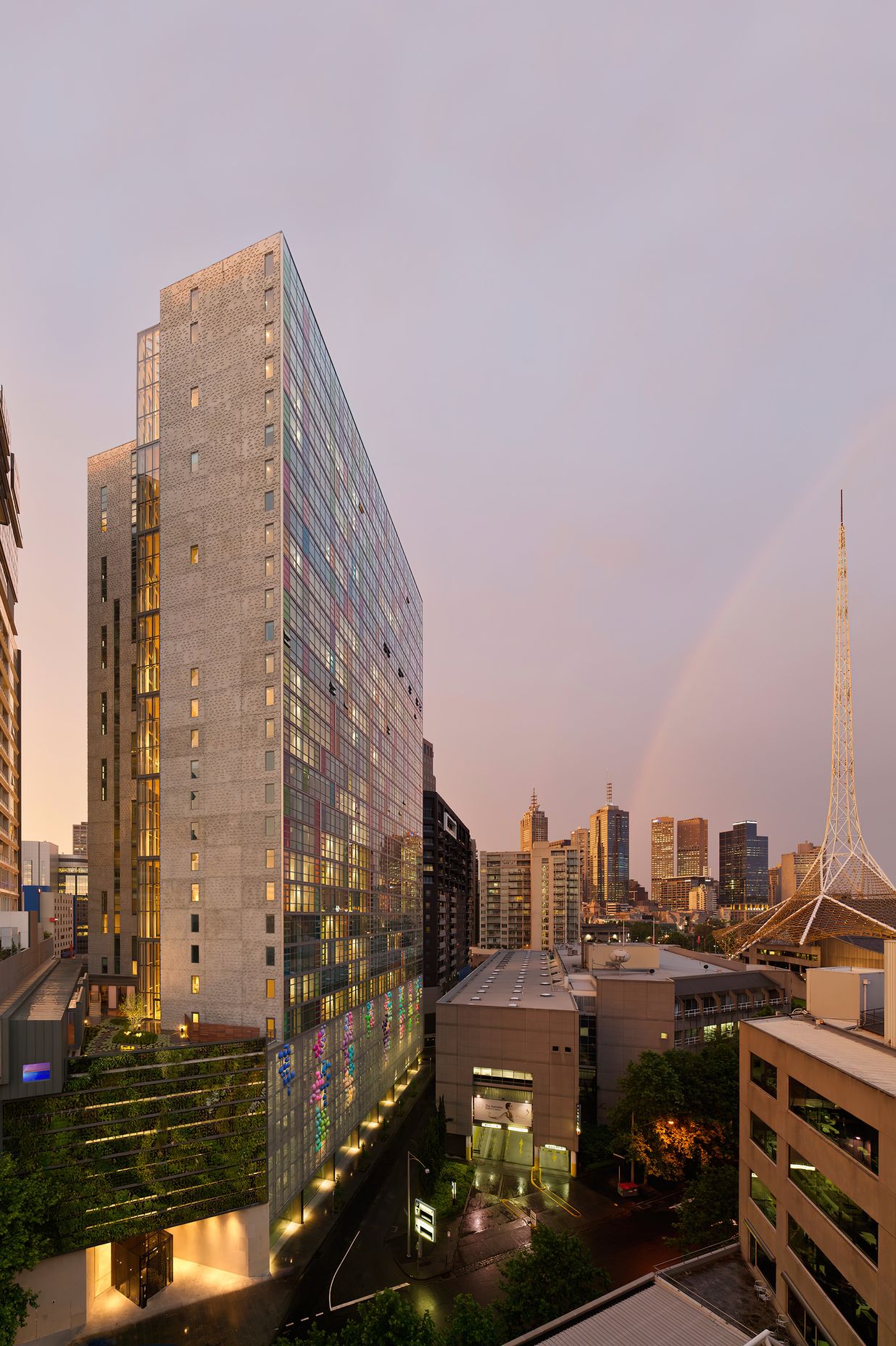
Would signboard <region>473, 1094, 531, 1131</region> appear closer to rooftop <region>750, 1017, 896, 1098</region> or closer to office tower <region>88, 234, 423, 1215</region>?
office tower <region>88, 234, 423, 1215</region>

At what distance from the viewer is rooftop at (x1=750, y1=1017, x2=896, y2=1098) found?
2611 cm

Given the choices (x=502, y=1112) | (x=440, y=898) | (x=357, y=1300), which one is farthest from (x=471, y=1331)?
(x=440, y=898)

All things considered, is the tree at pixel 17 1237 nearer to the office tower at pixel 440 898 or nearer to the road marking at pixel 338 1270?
the road marking at pixel 338 1270

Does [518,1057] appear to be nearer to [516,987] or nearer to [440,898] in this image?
[516,987]

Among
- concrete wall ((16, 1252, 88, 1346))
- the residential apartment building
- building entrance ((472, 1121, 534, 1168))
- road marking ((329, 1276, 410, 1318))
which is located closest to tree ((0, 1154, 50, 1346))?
concrete wall ((16, 1252, 88, 1346))

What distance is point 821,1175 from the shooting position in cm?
2786

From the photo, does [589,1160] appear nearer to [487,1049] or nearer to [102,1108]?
[487,1049]

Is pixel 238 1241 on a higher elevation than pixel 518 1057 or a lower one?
lower

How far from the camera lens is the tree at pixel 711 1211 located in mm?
43531

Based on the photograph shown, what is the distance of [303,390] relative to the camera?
200ft

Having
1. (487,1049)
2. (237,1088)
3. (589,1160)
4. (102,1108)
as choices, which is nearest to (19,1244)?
(102,1108)

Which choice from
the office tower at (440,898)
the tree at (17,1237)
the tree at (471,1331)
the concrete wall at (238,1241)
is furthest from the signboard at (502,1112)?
the office tower at (440,898)

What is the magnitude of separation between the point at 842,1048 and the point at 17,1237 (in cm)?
4121

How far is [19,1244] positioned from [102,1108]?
672 cm
